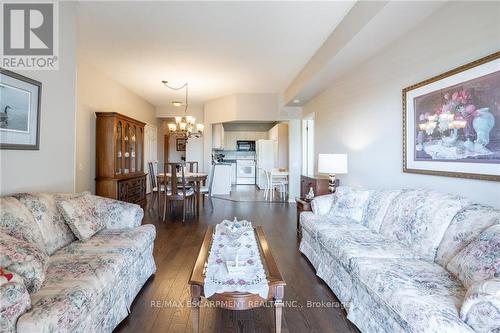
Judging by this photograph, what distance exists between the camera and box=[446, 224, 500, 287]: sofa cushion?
129 centimetres

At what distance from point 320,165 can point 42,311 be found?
10.5ft

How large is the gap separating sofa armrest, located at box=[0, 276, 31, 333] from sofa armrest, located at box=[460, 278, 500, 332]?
2000 mm

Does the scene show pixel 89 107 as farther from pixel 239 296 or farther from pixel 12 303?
pixel 239 296

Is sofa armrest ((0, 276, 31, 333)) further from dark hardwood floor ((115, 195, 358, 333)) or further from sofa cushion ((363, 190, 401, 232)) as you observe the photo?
sofa cushion ((363, 190, 401, 232))

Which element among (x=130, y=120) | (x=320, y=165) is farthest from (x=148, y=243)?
(x=130, y=120)

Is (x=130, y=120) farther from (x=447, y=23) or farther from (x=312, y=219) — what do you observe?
(x=447, y=23)

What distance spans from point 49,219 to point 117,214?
600 mm

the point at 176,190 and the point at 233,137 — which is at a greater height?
the point at 233,137

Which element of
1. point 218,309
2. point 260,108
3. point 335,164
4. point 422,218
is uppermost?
point 260,108

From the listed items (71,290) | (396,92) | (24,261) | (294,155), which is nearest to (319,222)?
(396,92)

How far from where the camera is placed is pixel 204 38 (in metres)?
3.47

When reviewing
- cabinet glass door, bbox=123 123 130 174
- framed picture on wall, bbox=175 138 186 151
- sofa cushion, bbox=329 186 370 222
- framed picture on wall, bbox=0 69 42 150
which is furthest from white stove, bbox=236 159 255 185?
framed picture on wall, bbox=0 69 42 150

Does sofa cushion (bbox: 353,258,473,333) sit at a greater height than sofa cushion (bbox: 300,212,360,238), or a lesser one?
lesser

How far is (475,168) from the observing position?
74.8 inches
